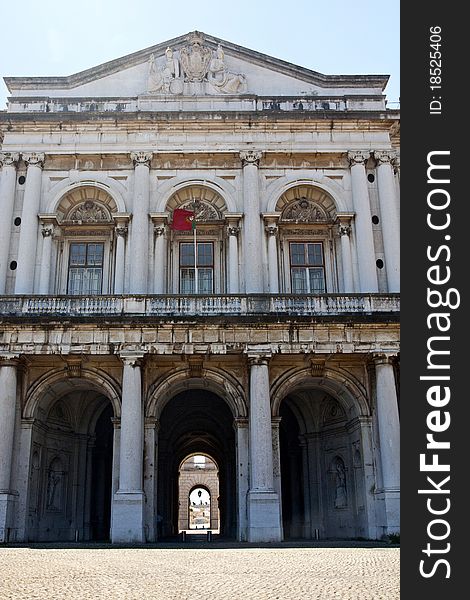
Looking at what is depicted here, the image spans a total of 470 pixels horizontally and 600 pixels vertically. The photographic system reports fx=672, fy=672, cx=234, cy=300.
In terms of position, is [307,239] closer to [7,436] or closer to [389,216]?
[389,216]

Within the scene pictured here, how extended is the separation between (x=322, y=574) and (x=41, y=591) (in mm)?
4702

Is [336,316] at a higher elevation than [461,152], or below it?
higher

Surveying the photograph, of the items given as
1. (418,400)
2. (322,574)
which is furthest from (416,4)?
(322,574)

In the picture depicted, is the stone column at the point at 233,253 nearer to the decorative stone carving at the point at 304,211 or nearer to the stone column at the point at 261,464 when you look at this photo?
the decorative stone carving at the point at 304,211

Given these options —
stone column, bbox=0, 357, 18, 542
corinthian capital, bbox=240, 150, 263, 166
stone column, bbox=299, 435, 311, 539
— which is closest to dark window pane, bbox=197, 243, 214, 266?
corinthian capital, bbox=240, 150, 263, 166

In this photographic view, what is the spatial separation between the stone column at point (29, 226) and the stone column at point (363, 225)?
41.7ft

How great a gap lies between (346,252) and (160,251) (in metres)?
7.42

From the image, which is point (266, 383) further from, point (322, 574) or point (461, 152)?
point (461, 152)

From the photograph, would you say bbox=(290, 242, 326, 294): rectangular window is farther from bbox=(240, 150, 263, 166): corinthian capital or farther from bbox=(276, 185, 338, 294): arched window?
bbox=(240, 150, 263, 166): corinthian capital

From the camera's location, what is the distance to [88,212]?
28000 millimetres

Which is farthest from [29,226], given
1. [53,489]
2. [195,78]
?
[53,489]

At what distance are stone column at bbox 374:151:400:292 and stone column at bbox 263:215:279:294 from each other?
4313 millimetres

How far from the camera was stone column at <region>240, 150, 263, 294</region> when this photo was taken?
2562 centimetres

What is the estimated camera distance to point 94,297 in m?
23.9
